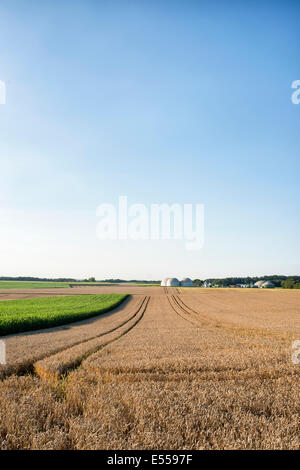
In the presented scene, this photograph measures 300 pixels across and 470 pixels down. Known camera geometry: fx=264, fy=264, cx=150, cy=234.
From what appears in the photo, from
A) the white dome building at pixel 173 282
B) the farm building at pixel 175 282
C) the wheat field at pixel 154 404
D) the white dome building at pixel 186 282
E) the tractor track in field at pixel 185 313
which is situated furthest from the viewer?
the white dome building at pixel 186 282

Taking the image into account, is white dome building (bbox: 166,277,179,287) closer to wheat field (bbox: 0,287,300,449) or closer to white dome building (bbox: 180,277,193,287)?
white dome building (bbox: 180,277,193,287)

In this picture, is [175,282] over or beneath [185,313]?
beneath

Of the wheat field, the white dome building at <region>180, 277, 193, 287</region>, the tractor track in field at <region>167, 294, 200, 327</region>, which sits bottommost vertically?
the white dome building at <region>180, 277, 193, 287</region>

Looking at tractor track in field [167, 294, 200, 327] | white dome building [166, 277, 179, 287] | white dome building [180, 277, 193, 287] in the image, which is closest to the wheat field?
tractor track in field [167, 294, 200, 327]

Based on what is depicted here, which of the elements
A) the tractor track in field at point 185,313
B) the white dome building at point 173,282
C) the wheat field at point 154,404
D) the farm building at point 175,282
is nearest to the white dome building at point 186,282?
the farm building at point 175,282

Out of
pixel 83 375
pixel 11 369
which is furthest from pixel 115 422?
pixel 11 369

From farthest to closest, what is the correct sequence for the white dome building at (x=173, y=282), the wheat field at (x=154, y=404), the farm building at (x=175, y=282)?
1. the farm building at (x=175, y=282)
2. the white dome building at (x=173, y=282)
3. the wheat field at (x=154, y=404)

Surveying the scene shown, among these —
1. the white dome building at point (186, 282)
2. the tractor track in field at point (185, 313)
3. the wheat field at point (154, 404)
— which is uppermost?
the wheat field at point (154, 404)

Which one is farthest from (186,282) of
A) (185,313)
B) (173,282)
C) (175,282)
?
(185,313)

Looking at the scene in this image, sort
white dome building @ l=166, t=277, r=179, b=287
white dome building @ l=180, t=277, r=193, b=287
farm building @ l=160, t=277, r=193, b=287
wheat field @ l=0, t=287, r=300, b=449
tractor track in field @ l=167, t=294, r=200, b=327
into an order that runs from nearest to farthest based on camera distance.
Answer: wheat field @ l=0, t=287, r=300, b=449 < tractor track in field @ l=167, t=294, r=200, b=327 < white dome building @ l=166, t=277, r=179, b=287 < farm building @ l=160, t=277, r=193, b=287 < white dome building @ l=180, t=277, r=193, b=287

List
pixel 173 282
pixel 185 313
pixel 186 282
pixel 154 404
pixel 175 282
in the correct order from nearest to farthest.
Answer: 1. pixel 154 404
2. pixel 185 313
3. pixel 173 282
4. pixel 175 282
5. pixel 186 282

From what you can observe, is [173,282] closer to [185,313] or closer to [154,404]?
[185,313]

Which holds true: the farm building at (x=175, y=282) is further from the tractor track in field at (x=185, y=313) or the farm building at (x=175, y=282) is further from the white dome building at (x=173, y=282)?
the tractor track in field at (x=185, y=313)
